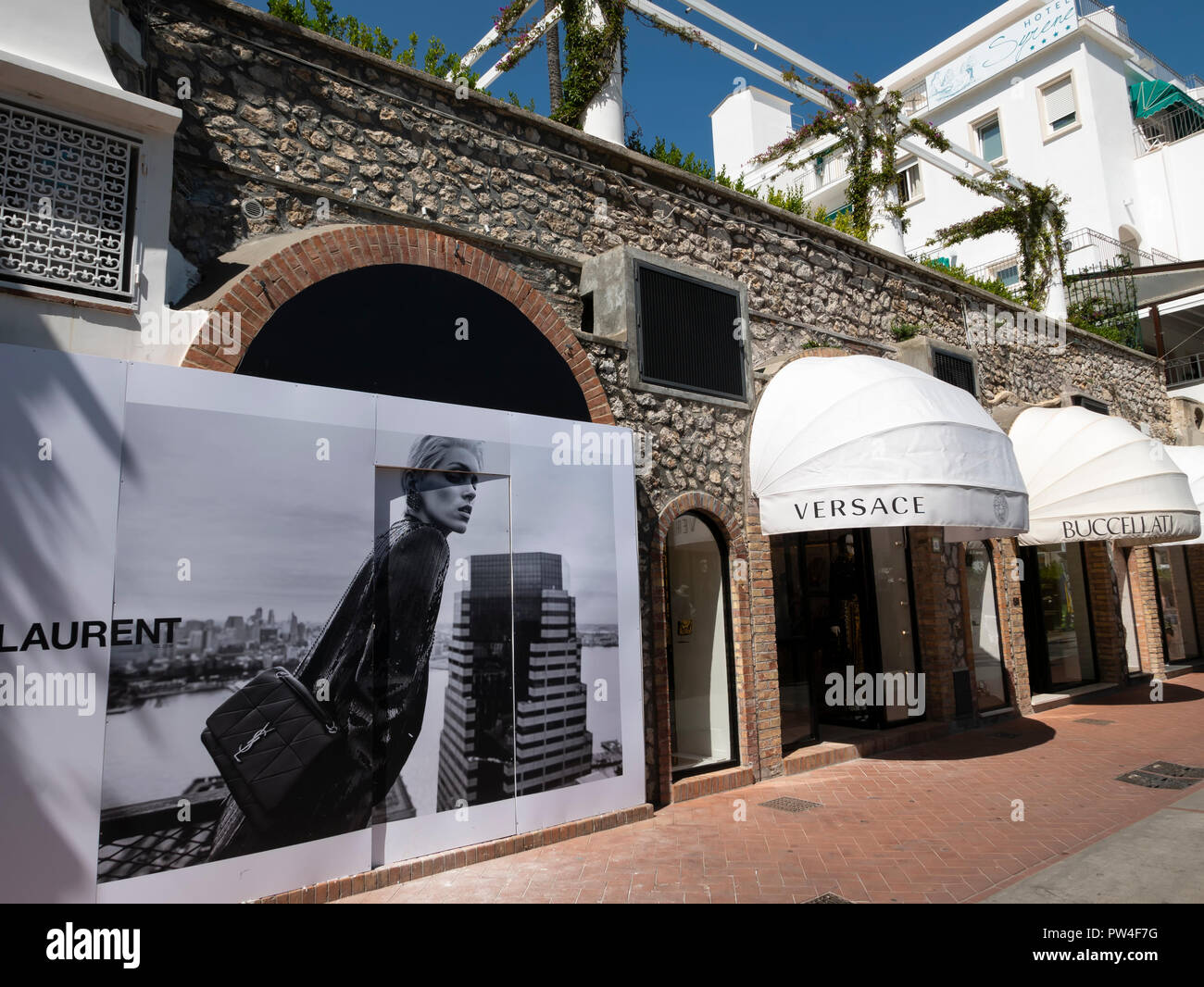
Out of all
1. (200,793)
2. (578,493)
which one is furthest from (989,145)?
(200,793)

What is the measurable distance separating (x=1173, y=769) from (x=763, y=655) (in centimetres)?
444

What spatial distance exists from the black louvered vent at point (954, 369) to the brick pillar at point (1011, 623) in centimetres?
254

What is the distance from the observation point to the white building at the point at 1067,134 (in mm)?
24625

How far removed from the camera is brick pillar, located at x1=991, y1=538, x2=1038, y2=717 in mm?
11713

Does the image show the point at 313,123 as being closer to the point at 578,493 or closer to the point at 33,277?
the point at 33,277

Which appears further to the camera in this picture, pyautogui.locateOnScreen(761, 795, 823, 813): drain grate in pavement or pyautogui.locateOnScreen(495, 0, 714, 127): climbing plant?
pyautogui.locateOnScreen(495, 0, 714, 127): climbing plant

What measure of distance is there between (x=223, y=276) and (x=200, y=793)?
331 cm

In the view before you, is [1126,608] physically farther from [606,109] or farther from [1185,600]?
[606,109]

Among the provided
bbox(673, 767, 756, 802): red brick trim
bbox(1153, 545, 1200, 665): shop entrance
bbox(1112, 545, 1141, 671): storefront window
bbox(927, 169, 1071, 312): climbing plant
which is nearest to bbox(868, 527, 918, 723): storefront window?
bbox(673, 767, 756, 802): red brick trim

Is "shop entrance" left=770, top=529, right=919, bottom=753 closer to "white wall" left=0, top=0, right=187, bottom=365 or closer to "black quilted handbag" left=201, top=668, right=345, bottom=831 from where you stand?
"black quilted handbag" left=201, top=668, right=345, bottom=831

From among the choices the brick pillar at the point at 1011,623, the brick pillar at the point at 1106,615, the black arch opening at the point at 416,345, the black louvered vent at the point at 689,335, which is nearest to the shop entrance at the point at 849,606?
the brick pillar at the point at 1011,623

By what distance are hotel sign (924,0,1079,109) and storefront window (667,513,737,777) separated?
88.9 feet

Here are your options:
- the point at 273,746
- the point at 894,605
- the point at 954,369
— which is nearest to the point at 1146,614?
the point at 954,369

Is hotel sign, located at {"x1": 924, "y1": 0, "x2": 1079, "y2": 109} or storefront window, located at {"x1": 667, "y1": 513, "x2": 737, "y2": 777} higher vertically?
hotel sign, located at {"x1": 924, "y1": 0, "x2": 1079, "y2": 109}
